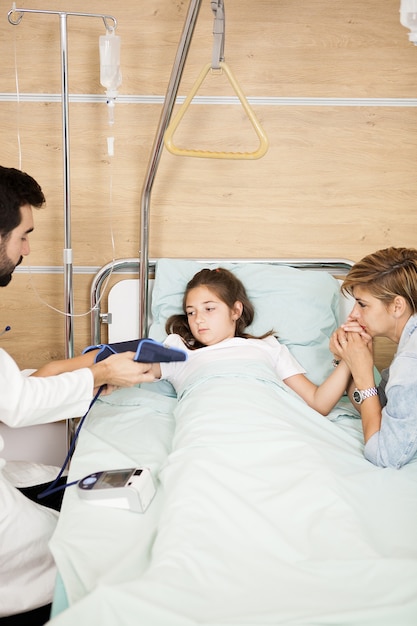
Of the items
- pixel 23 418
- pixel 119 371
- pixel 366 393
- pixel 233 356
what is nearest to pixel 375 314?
pixel 366 393

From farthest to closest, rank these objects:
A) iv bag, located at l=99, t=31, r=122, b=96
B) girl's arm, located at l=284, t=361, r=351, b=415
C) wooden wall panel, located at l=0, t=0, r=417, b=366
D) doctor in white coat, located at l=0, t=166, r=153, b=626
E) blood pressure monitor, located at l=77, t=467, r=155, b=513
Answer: wooden wall panel, located at l=0, t=0, r=417, b=366 < iv bag, located at l=99, t=31, r=122, b=96 < girl's arm, located at l=284, t=361, r=351, b=415 < doctor in white coat, located at l=0, t=166, r=153, b=626 < blood pressure monitor, located at l=77, t=467, r=155, b=513

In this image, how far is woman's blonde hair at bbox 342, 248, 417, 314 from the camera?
202 centimetres

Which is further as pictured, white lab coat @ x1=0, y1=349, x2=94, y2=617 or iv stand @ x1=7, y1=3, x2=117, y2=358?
iv stand @ x1=7, y1=3, x2=117, y2=358

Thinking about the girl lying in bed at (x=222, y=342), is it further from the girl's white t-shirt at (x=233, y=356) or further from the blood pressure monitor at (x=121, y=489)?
the blood pressure monitor at (x=121, y=489)

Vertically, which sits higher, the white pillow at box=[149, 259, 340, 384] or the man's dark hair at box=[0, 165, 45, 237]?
the man's dark hair at box=[0, 165, 45, 237]

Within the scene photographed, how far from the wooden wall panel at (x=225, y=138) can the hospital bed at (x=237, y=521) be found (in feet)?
2.50

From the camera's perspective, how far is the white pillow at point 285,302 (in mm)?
2500

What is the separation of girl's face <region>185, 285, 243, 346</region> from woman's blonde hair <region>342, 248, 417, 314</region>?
52 centimetres

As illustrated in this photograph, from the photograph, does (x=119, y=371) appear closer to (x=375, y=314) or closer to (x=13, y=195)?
(x=13, y=195)

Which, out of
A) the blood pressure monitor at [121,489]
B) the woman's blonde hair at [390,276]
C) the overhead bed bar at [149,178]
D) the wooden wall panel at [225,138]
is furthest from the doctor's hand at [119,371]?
the wooden wall panel at [225,138]

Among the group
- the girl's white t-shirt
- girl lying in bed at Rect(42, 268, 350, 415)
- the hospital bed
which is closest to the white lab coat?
the hospital bed

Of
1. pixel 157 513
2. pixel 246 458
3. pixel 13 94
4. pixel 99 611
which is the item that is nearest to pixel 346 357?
pixel 246 458

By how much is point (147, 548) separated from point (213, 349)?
3.20ft

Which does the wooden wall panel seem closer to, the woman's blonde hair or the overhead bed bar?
the overhead bed bar
